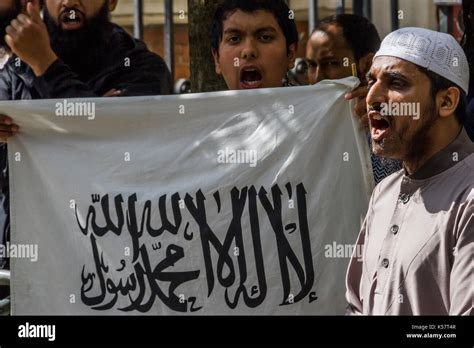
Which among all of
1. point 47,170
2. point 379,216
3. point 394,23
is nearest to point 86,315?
point 47,170

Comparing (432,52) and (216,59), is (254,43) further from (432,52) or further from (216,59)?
(432,52)

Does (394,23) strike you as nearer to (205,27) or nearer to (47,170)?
(205,27)

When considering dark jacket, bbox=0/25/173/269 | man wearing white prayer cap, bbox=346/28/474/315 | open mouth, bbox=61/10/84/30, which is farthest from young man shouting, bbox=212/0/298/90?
man wearing white prayer cap, bbox=346/28/474/315

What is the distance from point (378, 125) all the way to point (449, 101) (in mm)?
246

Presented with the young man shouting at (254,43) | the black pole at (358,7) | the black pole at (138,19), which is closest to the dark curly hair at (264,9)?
the young man shouting at (254,43)

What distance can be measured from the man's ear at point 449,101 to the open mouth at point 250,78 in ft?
4.05

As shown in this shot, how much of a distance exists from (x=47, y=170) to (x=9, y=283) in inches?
19.4

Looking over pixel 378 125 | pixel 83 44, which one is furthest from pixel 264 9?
pixel 378 125

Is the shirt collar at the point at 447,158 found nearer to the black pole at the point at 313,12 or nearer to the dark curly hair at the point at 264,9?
the dark curly hair at the point at 264,9

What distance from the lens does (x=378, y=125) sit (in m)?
4.03

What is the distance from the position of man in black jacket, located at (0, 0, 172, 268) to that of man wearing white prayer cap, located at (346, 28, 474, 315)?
169 centimetres

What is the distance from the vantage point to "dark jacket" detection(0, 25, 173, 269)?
17.3 ft

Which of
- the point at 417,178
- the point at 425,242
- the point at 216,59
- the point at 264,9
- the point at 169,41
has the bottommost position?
the point at 425,242

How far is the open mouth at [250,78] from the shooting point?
5023mm
